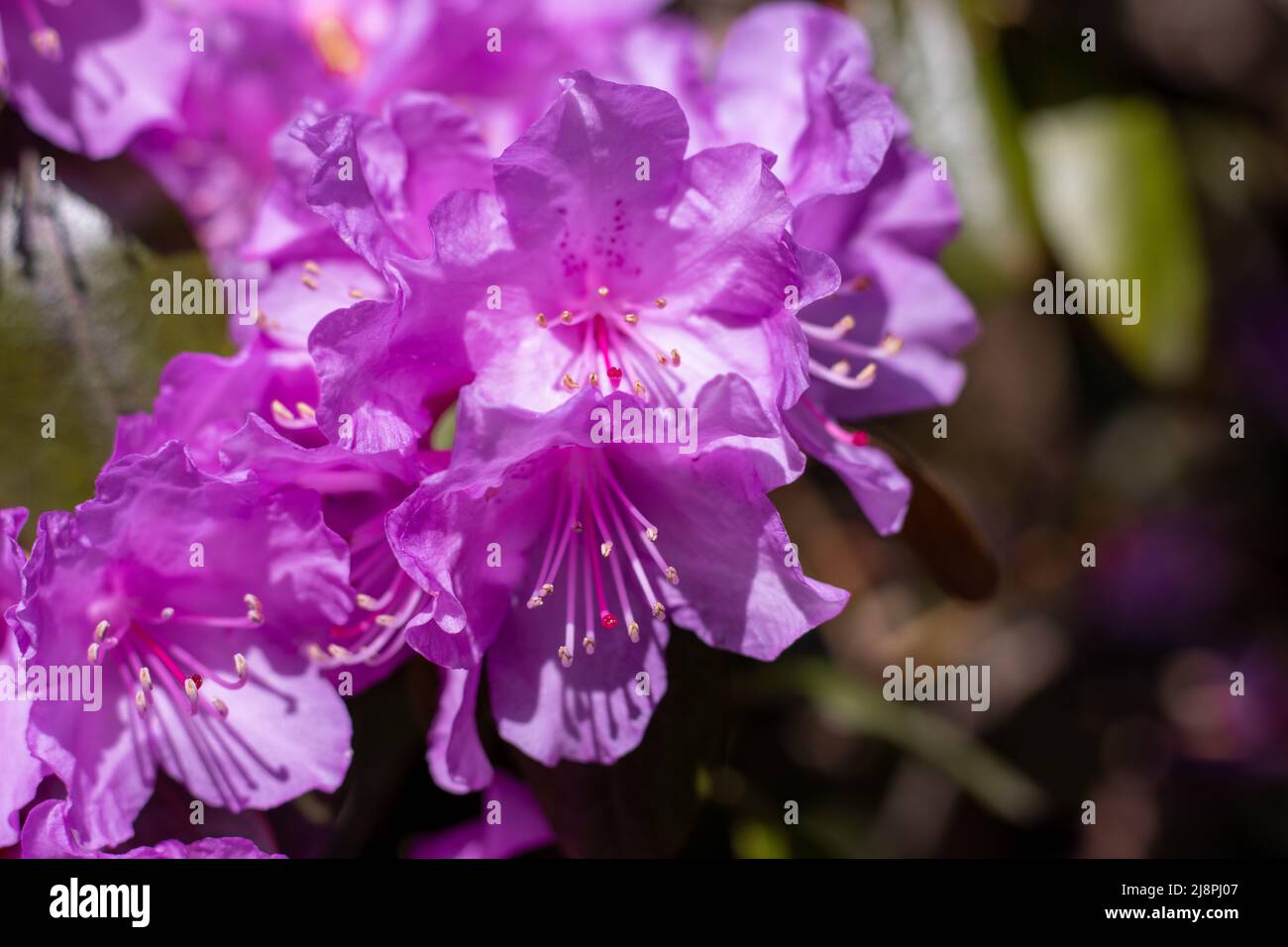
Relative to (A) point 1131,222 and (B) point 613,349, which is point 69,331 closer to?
(B) point 613,349

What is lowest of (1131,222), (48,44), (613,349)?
(613,349)

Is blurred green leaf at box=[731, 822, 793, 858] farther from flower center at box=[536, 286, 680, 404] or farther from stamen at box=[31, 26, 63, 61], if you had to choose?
stamen at box=[31, 26, 63, 61]

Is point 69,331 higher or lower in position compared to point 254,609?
higher

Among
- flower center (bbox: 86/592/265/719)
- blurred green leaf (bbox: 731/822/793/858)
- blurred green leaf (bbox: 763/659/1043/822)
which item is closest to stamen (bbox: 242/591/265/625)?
flower center (bbox: 86/592/265/719)

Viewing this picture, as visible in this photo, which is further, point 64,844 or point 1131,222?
point 1131,222

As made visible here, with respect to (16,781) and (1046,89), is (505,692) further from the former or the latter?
(1046,89)
